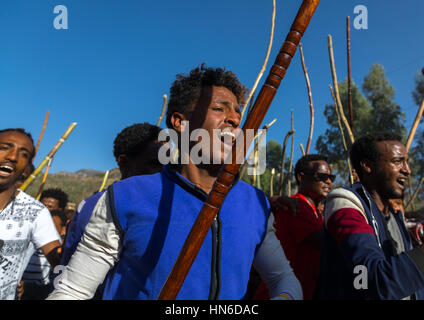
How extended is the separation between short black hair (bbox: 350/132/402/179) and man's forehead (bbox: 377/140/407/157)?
26 mm

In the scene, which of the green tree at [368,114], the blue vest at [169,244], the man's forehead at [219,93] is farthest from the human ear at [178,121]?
the green tree at [368,114]

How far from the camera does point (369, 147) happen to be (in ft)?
7.13

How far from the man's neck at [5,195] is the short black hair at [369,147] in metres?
2.51

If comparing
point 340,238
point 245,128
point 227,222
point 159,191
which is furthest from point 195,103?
point 340,238

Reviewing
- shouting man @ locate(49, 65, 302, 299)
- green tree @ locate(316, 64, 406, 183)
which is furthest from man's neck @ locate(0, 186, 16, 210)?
green tree @ locate(316, 64, 406, 183)

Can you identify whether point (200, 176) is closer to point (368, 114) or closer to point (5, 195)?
point (5, 195)

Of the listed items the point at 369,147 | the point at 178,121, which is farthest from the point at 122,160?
the point at 369,147

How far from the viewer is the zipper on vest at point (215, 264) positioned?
1249 millimetres

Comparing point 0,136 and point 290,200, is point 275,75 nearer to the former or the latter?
point 290,200

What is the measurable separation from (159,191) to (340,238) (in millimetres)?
1018

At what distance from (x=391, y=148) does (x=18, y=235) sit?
2.57m

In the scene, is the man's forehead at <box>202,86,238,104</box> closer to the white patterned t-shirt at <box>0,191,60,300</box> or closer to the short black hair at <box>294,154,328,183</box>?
the white patterned t-shirt at <box>0,191,60,300</box>

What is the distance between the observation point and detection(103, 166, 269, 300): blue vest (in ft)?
4.08

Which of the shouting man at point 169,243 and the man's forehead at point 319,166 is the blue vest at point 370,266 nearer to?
the shouting man at point 169,243
